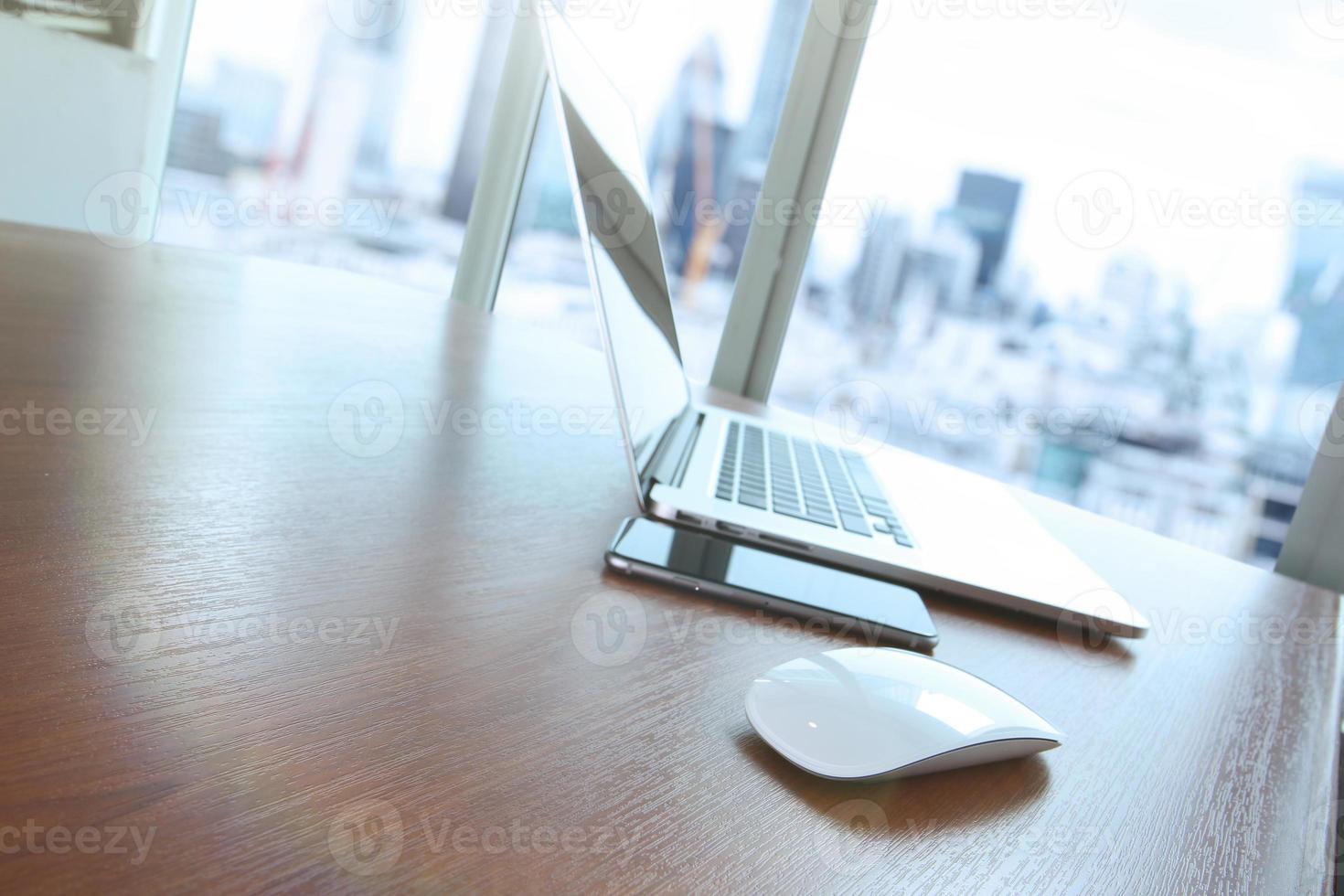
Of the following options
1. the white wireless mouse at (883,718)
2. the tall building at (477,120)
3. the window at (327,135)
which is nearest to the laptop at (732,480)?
the white wireless mouse at (883,718)

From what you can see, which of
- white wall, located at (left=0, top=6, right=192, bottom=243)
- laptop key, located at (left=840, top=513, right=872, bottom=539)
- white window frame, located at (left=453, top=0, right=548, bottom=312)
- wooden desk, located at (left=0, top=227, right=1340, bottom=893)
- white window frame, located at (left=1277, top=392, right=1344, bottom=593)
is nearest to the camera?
wooden desk, located at (left=0, top=227, right=1340, bottom=893)

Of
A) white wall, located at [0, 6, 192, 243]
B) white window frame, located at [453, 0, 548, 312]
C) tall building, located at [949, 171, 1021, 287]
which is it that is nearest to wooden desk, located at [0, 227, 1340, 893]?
tall building, located at [949, 171, 1021, 287]

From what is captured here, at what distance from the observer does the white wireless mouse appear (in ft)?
1.22

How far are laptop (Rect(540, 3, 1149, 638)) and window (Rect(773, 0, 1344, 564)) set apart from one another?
35.8 inches

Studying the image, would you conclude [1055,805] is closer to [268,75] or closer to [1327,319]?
[1327,319]

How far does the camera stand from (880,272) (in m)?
1.98

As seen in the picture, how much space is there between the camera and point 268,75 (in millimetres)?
2721

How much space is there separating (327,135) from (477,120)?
1.70ft

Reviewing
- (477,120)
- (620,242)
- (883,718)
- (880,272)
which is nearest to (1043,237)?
(880,272)

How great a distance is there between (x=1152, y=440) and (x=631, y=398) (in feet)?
4.73

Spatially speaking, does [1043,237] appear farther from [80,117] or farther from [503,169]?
[80,117]

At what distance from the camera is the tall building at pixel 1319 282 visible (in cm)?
158

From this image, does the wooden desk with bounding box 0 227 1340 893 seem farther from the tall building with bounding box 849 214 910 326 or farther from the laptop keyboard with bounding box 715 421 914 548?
the tall building with bounding box 849 214 910 326

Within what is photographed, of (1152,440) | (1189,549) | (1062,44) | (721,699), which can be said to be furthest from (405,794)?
(1062,44)
